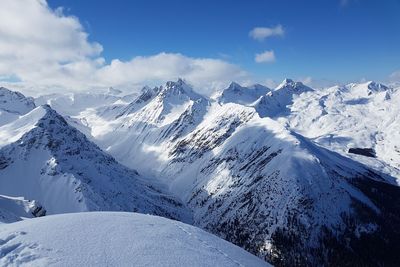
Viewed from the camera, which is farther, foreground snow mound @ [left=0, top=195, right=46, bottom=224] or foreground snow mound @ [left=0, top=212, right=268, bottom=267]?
foreground snow mound @ [left=0, top=195, right=46, bottom=224]

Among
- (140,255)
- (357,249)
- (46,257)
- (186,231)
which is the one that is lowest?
(46,257)

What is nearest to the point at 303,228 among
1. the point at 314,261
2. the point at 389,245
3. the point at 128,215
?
the point at 314,261

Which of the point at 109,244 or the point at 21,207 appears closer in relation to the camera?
the point at 109,244

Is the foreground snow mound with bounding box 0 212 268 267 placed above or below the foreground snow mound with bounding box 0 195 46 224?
above

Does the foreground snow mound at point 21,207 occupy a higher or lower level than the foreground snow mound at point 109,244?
lower

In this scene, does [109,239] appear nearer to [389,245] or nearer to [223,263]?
[223,263]

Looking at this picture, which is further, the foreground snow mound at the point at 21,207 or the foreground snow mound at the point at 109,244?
the foreground snow mound at the point at 21,207

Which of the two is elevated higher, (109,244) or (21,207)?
(109,244)

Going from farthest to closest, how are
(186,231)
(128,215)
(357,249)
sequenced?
(357,249) → (128,215) → (186,231)
